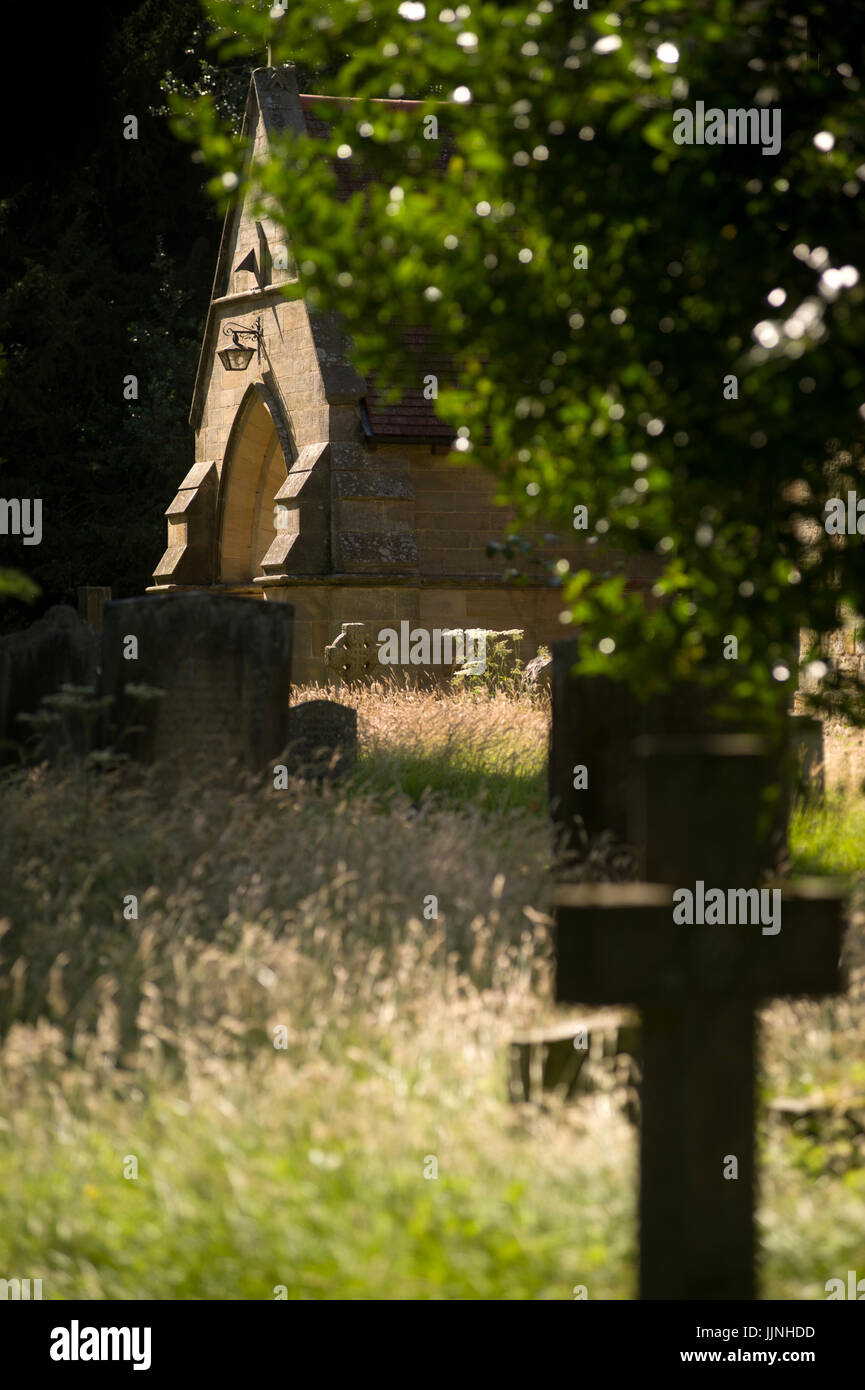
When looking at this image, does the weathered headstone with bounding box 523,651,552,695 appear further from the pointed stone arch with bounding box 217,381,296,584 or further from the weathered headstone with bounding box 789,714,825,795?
the pointed stone arch with bounding box 217,381,296,584

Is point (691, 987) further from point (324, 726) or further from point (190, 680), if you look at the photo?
point (324, 726)

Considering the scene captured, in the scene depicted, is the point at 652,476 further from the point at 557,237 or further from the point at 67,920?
the point at 67,920

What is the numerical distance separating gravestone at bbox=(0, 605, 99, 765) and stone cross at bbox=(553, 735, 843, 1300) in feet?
20.5

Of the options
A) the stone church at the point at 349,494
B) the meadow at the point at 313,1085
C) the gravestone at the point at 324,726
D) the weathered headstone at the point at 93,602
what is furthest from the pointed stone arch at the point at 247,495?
the meadow at the point at 313,1085

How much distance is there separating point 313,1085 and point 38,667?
558 centimetres

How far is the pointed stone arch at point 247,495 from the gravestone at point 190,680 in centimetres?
1386

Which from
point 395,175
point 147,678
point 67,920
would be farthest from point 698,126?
point 147,678

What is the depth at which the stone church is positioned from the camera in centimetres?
1848

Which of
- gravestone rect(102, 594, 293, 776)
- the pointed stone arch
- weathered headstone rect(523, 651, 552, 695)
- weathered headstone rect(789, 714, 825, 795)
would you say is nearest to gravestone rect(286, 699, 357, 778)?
gravestone rect(102, 594, 293, 776)

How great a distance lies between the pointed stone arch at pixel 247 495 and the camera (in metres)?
21.8

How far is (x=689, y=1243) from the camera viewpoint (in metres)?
3.37

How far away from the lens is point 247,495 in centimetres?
2211

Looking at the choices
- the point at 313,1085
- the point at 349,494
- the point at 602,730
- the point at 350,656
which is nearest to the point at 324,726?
the point at 602,730
